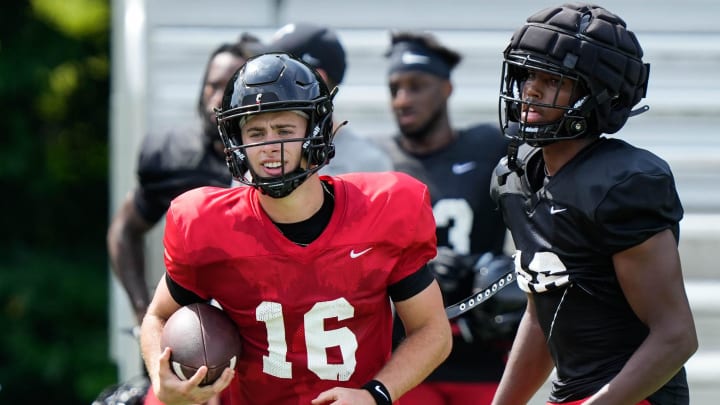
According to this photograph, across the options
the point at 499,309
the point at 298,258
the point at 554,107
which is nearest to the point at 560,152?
the point at 554,107

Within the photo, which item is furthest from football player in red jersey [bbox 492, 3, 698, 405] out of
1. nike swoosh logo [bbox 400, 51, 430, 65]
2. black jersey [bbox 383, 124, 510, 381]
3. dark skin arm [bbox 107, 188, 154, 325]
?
dark skin arm [bbox 107, 188, 154, 325]

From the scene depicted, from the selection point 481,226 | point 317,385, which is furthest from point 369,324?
point 481,226

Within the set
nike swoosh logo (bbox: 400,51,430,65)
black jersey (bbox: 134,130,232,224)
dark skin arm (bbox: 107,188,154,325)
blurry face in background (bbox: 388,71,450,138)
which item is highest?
nike swoosh logo (bbox: 400,51,430,65)

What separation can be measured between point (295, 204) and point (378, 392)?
0.47 meters

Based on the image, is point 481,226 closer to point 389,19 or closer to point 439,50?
point 439,50

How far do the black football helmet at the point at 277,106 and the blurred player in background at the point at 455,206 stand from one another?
1090 mm

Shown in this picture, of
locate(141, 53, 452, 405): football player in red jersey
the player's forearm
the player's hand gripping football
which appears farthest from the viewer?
locate(141, 53, 452, 405): football player in red jersey

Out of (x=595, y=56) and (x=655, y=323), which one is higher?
(x=595, y=56)

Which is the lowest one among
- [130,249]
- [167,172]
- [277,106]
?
[130,249]

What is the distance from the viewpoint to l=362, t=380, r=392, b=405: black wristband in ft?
9.07

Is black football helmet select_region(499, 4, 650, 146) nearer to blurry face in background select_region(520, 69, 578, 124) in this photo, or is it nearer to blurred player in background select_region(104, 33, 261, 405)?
blurry face in background select_region(520, 69, 578, 124)

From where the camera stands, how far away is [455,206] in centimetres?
422

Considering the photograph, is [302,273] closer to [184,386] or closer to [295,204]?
[295,204]

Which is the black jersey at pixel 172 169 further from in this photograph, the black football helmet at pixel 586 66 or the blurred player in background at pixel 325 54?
the black football helmet at pixel 586 66
